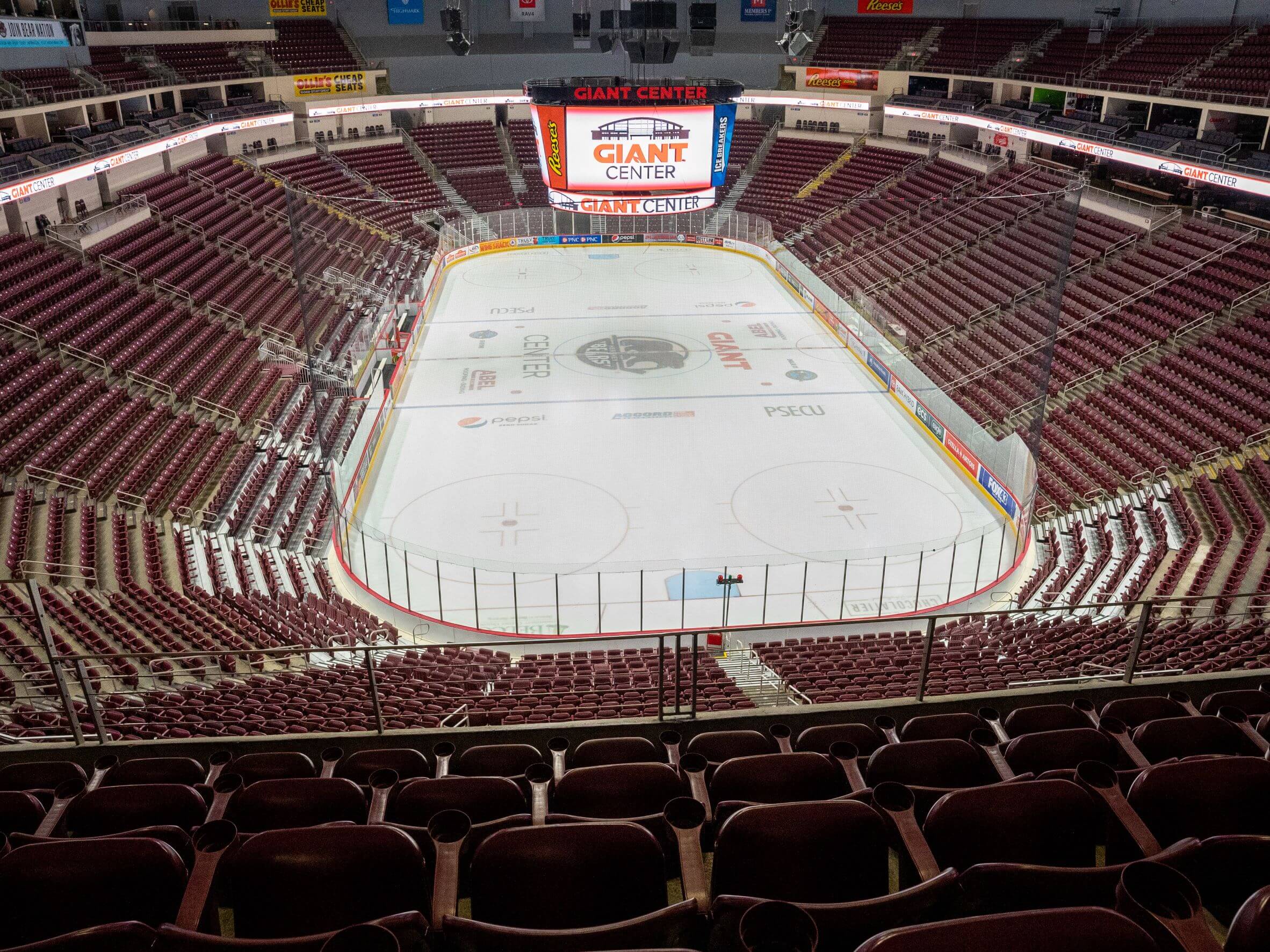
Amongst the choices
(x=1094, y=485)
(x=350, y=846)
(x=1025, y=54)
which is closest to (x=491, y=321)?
(x=1094, y=485)

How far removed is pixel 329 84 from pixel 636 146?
26180 millimetres

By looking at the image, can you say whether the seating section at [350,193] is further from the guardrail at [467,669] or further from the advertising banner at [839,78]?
the guardrail at [467,669]

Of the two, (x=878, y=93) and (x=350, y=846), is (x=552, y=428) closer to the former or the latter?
(x=350, y=846)

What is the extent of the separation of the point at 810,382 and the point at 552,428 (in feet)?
25.3

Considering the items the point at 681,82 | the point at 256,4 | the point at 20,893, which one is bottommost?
the point at 20,893

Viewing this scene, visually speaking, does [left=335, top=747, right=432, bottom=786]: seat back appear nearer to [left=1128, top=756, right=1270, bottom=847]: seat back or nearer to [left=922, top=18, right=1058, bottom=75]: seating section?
[left=1128, top=756, right=1270, bottom=847]: seat back

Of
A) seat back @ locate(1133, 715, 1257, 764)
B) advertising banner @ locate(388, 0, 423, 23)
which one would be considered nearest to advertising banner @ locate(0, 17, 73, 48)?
advertising banner @ locate(388, 0, 423, 23)

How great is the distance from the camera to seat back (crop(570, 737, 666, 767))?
4152 millimetres

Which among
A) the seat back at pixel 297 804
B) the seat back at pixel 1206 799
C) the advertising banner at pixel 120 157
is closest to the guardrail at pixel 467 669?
the seat back at pixel 297 804

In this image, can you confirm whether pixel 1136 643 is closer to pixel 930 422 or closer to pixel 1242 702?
pixel 1242 702

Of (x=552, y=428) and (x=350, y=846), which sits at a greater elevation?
(x=350, y=846)

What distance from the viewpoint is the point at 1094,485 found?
17578 millimetres

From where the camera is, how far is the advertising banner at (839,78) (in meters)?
41.6

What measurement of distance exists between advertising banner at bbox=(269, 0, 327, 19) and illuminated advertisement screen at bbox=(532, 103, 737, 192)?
2872cm
